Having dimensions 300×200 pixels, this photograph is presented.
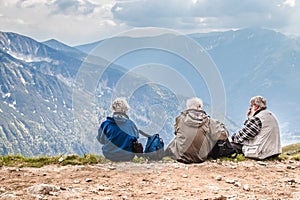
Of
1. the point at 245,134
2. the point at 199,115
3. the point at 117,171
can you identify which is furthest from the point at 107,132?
the point at 245,134

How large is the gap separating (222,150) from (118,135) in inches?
122

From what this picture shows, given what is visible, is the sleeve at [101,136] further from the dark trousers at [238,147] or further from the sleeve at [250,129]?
the sleeve at [250,129]

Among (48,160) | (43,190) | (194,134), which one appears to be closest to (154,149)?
(194,134)

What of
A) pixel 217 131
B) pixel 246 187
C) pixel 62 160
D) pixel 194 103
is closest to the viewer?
pixel 246 187

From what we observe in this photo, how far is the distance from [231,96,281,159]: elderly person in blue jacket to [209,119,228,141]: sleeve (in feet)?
2.10

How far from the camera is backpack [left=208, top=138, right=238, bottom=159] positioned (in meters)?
13.1

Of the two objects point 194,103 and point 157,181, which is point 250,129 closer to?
point 194,103

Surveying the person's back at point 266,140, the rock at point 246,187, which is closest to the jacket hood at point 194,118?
the person's back at point 266,140

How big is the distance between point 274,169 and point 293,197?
303 centimetres

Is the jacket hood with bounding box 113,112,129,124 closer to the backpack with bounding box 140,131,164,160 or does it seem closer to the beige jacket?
the backpack with bounding box 140,131,164,160

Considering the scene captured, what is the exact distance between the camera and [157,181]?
10.3 m

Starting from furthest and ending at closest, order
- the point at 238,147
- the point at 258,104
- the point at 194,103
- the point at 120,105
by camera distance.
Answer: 1. the point at 238,147
2. the point at 258,104
3. the point at 194,103
4. the point at 120,105

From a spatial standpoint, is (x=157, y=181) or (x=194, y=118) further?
(x=194, y=118)

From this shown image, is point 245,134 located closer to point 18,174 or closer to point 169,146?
point 169,146
